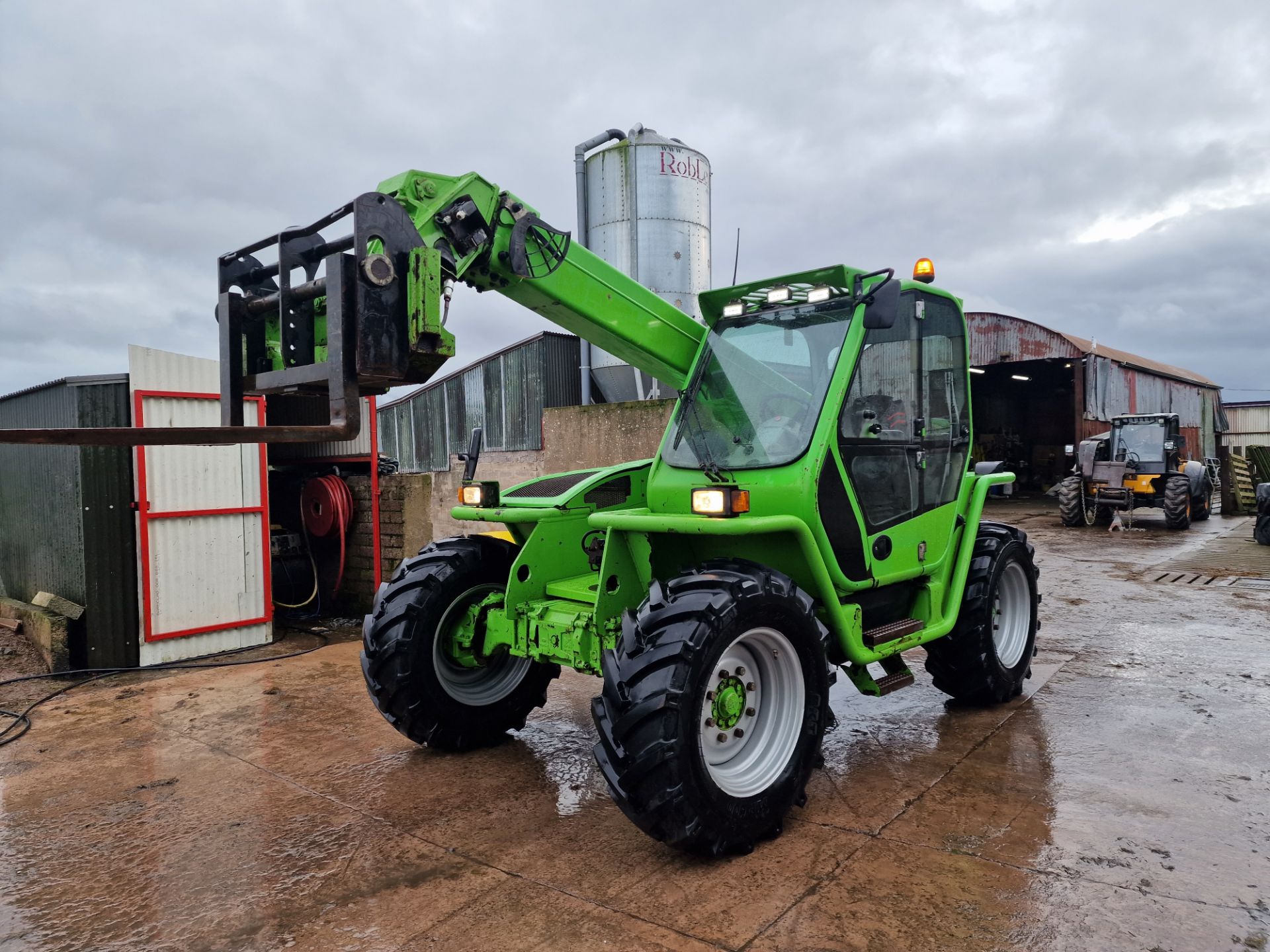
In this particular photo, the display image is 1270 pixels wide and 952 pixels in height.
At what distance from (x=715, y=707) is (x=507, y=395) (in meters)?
13.4

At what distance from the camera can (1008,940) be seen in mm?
2707

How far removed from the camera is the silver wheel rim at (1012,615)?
5.34m

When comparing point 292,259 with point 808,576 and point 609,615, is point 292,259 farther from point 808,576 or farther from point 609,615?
point 808,576

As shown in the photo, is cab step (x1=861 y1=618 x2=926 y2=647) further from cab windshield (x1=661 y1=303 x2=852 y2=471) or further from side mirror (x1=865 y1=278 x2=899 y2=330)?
side mirror (x1=865 y1=278 x2=899 y2=330)

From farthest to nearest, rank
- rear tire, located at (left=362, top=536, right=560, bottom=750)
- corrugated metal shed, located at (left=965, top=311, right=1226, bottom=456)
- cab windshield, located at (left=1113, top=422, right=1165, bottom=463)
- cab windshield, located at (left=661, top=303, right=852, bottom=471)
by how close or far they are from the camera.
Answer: corrugated metal shed, located at (left=965, top=311, right=1226, bottom=456) < cab windshield, located at (left=1113, top=422, right=1165, bottom=463) < rear tire, located at (left=362, top=536, right=560, bottom=750) < cab windshield, located at (left=661, top=303, right=852, bottom=471)

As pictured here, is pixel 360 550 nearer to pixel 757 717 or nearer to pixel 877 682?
pixel 877 682

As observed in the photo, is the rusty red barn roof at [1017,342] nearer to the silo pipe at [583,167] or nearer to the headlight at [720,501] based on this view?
the silo pipe at [583,167]

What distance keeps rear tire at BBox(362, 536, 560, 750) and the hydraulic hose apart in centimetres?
432

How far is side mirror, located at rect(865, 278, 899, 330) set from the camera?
383 cm

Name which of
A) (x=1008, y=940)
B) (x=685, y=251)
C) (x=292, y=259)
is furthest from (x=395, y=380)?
(x=685, y=251)

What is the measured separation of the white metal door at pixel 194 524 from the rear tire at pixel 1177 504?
49.8ft

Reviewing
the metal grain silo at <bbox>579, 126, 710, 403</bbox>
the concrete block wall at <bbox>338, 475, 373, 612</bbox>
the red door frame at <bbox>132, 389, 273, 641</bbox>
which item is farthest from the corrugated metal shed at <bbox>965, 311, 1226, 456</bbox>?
the red door frame at <bbox>132, 389, 273, 641</bbox>

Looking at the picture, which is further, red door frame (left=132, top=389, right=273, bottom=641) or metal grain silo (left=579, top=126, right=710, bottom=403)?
metal grain silo (left=579, top=126, right=710, bottom=403)

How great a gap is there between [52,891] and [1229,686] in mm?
6419
